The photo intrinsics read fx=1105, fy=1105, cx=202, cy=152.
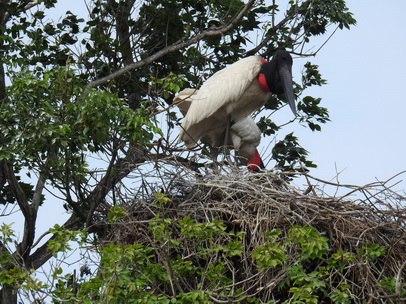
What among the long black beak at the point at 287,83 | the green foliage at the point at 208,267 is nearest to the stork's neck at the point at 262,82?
the long black beak at the point at 287,83

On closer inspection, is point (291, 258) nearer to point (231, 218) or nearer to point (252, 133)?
point (231, 218)

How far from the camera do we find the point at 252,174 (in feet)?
28.6

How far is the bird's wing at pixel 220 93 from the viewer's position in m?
9.82

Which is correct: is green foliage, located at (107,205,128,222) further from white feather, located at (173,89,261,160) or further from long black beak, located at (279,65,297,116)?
long black beak, located at (279,65,297,116)

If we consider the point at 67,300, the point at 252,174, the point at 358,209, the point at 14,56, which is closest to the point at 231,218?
→ the point at 252,174

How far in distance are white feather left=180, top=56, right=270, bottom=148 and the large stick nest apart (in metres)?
1.13

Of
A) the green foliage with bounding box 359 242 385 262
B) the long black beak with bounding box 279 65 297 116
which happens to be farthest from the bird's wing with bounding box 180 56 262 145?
the green foliage with bounding box 359 242 385 262

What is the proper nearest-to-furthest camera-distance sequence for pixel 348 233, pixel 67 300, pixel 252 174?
pixel 67 300 < pixel 348 233 < pixel 252 174

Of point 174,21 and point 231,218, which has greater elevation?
point 174,21

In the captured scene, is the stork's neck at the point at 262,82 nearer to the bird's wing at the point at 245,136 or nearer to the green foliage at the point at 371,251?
the bird's wing at the point at 245,136

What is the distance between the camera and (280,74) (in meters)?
9.90

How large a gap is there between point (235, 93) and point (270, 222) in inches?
76.5

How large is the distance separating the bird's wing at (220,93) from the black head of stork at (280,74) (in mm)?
113

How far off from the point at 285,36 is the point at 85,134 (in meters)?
3.31
